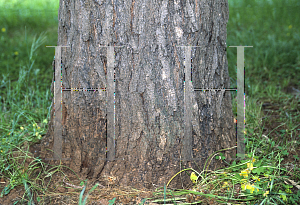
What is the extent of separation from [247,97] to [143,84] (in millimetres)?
1570

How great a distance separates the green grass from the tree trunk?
20 centimetres

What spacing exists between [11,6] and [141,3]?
5.35m

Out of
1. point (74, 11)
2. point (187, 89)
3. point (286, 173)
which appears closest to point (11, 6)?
point (74, 11)

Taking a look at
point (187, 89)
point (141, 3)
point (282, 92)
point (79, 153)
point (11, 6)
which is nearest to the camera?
point (141, 3)

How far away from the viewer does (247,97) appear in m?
2.88

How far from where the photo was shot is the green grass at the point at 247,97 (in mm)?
1725

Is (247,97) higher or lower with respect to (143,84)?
lower

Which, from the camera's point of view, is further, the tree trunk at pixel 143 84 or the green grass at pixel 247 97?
the green grass at pixel 247 97

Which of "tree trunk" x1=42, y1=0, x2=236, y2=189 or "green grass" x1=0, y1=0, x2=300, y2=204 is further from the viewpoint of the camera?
"green grass" x1=0, y1=0, x2=300, y2=204

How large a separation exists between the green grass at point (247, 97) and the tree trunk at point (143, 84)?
0.20 metres

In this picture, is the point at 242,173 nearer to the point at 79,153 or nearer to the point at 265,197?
the point at 265,197

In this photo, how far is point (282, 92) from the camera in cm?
311

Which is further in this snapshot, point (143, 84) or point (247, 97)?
point (247, 97)

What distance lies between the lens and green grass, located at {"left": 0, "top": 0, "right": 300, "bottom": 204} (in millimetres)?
1725
